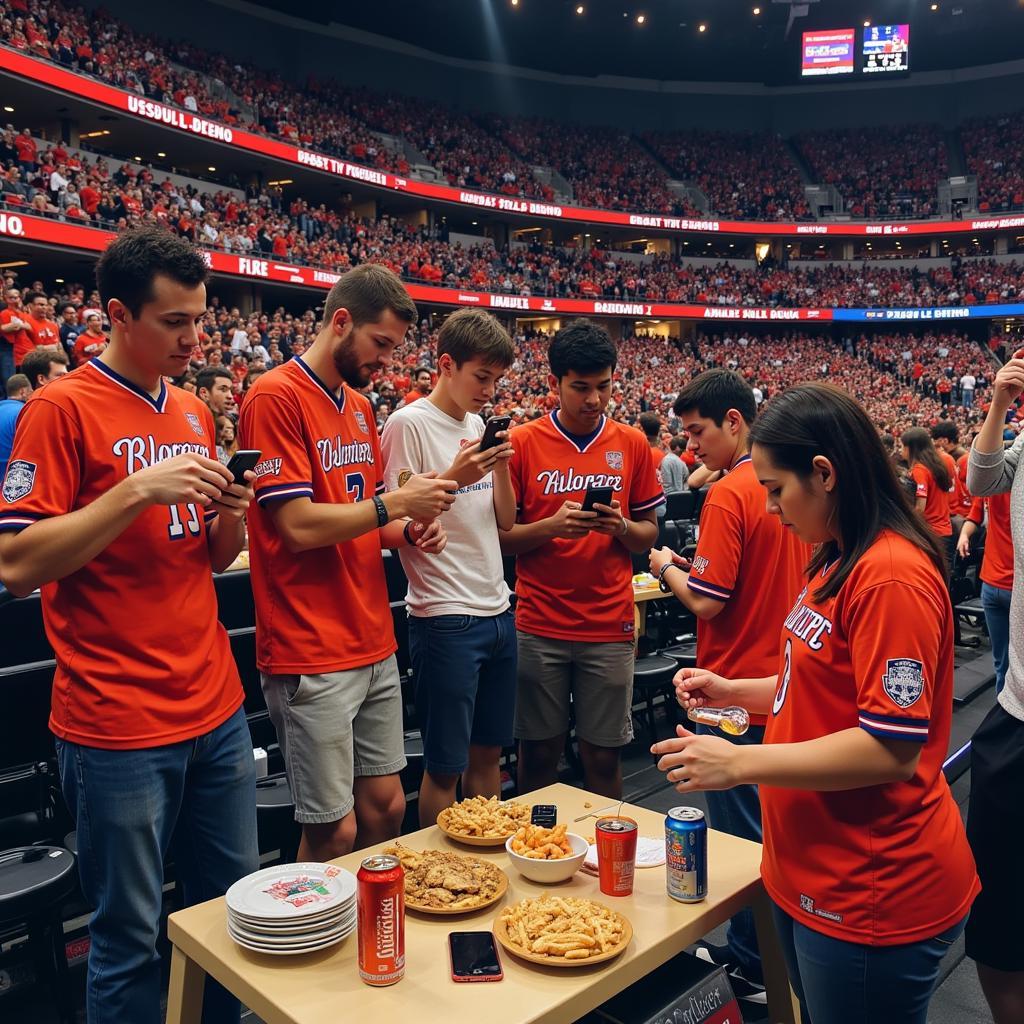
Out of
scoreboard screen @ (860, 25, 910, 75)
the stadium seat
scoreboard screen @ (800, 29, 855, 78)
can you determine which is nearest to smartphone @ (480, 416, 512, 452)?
the stadium seat

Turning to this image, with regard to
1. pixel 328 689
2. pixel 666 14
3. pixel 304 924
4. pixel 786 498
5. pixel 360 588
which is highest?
pixel 666 14

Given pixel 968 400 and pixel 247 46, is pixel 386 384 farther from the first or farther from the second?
pixel 968 400

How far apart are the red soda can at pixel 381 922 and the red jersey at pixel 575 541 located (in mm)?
1748

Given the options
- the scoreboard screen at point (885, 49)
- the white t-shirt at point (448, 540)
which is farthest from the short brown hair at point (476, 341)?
the scoreboard screen at point (885, 49)

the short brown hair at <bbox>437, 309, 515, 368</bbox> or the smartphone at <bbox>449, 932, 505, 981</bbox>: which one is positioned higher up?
the short brown hair at <bbox>437, 309, 515, 368</bbox>

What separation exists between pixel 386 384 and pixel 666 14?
24904 millimetres

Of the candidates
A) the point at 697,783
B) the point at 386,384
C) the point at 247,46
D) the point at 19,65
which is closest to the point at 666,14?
the point at 247,46

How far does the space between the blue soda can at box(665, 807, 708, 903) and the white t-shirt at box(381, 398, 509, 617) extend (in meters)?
1.23

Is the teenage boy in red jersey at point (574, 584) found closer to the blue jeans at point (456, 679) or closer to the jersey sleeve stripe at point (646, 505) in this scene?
the jersey sleeve stripe at point (646, 505)

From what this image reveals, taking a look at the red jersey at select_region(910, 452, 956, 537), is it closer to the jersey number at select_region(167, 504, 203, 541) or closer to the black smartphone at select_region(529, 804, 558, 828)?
the black smartphone at select_region(529, 804, 558, 828)

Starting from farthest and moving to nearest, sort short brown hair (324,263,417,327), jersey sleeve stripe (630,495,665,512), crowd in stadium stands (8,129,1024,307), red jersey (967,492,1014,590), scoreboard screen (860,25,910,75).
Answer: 1. scoreboard screen (860,25,910,75)
2. crowd in stadium stands (8,129,1024,307)
3. red jersey (967,492,1014,590)
4. jersey sleeve stripe (630,495,665,512)
5. short brown hair (324,263,417,327)

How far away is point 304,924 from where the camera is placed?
5.58ft

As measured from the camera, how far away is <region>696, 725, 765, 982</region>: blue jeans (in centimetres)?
265

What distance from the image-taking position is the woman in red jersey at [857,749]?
1.53m
